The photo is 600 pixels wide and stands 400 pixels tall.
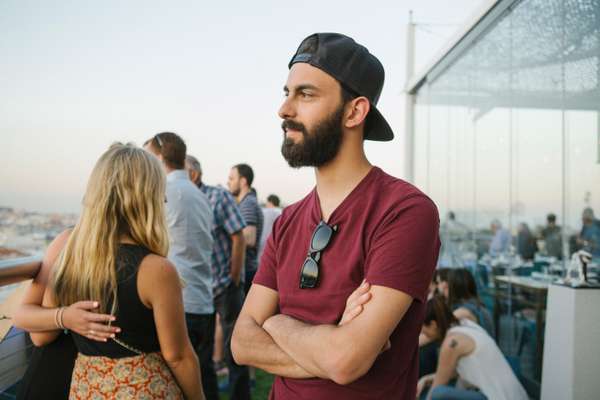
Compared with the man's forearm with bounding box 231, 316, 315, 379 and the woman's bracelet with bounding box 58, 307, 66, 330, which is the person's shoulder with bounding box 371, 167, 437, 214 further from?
the woman's bracelet with bounding box 58, 307, 66, 330

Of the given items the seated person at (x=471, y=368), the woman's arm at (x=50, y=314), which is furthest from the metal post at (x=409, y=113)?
the woman's arm at (x=50, y=314)

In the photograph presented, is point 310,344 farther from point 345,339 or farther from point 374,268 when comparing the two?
point 374,268

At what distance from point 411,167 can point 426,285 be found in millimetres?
8041

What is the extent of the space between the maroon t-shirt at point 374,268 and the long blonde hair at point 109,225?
1.88 feet

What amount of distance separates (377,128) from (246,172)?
350 cm

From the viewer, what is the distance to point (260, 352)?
1.31 m

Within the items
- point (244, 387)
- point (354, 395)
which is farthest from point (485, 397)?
point (354, 395)

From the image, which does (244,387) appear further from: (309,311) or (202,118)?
(202,118)

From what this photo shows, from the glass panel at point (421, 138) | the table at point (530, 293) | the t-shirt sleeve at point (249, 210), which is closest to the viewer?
the table at point (530, 293)

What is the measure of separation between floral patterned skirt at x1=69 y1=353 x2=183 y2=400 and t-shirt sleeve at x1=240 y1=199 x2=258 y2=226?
126 inches

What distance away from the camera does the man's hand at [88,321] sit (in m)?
1.46

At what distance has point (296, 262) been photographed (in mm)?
1323

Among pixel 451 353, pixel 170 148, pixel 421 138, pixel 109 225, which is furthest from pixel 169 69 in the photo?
pixel 109 225

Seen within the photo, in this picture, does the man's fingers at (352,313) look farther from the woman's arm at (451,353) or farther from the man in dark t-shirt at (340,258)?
the woman's arm at (451,353)
